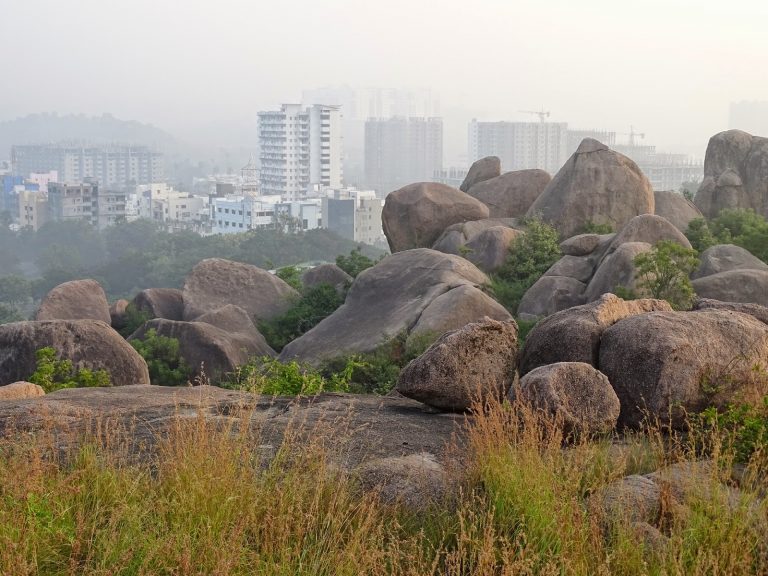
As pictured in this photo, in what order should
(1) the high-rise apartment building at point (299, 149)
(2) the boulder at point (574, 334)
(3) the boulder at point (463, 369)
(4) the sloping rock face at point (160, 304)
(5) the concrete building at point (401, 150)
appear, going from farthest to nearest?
1. (5) the concrete building at point (401, 150)
2. (1) the high-rise apartment building at point (299, 149)
3. (4) the sloping rock face at point (160, 304)
4. (2) the boulder at point (574, 334)
5. (3) the boulder at point (463, 369)

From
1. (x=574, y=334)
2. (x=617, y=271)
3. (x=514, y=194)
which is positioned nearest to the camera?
(x=574, y=334)

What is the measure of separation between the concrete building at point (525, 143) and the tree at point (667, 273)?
114 metres

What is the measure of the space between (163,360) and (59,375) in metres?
5.21

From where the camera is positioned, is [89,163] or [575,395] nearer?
[575,395]

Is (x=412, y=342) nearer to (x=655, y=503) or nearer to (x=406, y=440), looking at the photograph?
(x=406, y=440)

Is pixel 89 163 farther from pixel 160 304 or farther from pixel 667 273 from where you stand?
pixel 667 273

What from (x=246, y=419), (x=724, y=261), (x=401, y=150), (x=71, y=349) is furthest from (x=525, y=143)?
(x=246, y=419)

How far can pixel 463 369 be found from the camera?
8.62 metres

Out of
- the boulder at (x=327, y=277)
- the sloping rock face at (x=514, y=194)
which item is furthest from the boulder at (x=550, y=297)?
the sloping rock face at (x=514, y=194)

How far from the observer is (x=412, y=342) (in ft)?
49.2

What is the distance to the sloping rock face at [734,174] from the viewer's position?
27.6 meters

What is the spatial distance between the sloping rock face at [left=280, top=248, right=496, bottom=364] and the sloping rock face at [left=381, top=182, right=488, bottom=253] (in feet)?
19.0

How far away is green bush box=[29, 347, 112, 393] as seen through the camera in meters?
12.4

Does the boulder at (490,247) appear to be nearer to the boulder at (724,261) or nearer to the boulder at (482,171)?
the boulder at (724,261)
